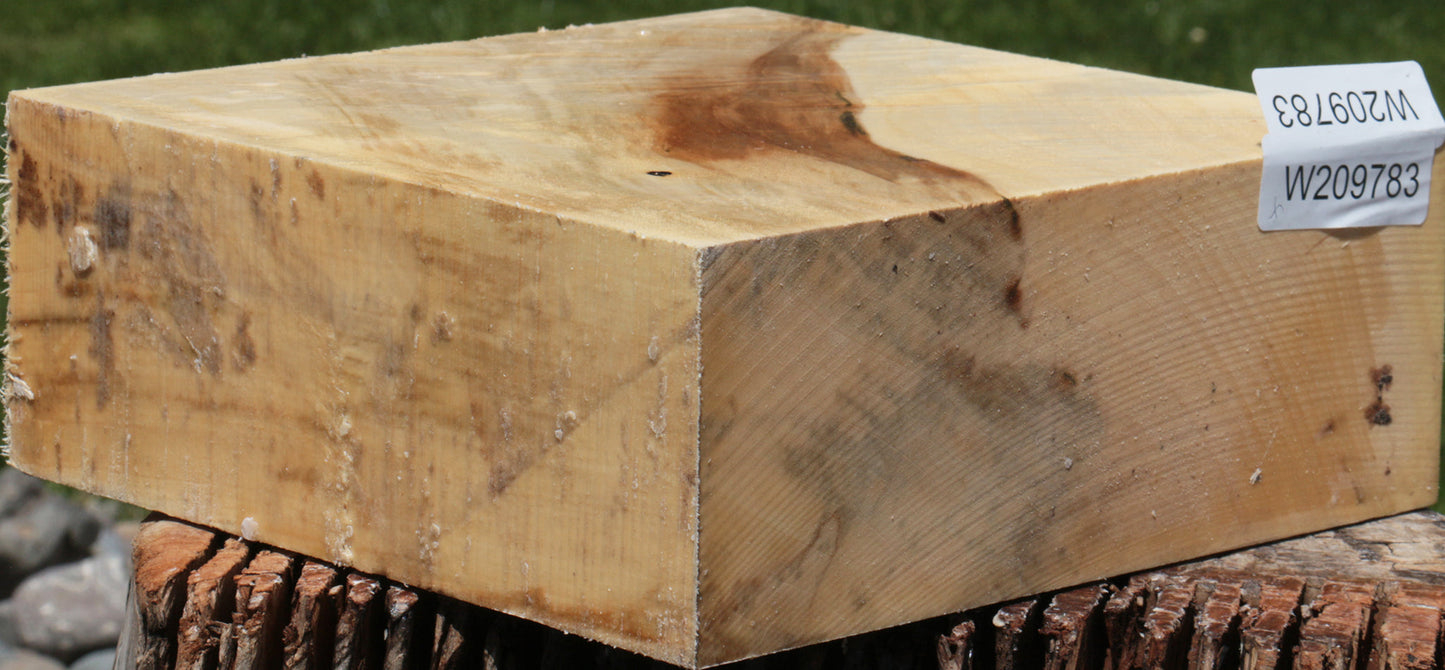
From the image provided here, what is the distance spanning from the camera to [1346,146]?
192cm

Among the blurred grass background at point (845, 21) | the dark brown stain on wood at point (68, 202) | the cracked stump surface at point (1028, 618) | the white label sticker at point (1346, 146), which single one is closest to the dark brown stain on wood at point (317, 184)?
the dark brown stain on wood at point (68, 202)

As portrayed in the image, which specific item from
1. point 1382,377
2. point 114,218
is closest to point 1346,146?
point 1382,377

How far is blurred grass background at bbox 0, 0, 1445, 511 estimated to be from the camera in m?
5.00

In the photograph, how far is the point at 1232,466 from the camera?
1896mm

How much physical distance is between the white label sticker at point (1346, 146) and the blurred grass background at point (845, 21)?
2984 millimetres

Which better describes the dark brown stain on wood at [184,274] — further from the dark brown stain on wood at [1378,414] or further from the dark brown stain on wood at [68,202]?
the dark brown stain on wood at [1378,414]

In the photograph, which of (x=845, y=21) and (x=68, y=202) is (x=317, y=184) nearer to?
(x=68, y=202)

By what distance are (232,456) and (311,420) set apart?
146mm

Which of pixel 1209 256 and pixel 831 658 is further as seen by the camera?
pixel 831 658

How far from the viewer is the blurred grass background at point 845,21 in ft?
16.4

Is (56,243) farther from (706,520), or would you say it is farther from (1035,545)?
(1035,545)

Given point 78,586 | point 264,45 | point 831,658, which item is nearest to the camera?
point 831,658

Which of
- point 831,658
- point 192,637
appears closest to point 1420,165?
point 831,658

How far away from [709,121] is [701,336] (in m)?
0.55
